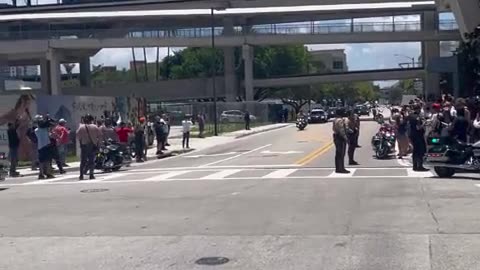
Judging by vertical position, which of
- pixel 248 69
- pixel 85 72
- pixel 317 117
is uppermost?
pixel 85 72

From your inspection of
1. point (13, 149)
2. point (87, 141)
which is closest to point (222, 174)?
point (87, 141)

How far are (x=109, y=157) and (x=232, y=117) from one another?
5098 centimetres

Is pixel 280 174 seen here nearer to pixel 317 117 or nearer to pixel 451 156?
pixel 451 156

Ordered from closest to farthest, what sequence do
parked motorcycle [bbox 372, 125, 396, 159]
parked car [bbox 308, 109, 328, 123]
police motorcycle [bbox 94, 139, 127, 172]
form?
police motorcycle [bbox 94, 139, 127, 172] < parked motorcycle [bbox 372, 125, 396, 159] < parked car [bbox 308, 109, 328, 123]

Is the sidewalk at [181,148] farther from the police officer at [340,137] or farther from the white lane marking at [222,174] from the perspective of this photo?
the police officer at [340,137]

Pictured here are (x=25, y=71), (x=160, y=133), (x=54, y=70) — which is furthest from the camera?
(x=25, y=71)

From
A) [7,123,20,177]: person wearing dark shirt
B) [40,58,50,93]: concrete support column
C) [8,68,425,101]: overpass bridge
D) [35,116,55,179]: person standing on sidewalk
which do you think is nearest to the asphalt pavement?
[35,116,55,179]: person standing on sidewalk

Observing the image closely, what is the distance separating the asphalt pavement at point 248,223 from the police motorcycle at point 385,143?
626 centimetres

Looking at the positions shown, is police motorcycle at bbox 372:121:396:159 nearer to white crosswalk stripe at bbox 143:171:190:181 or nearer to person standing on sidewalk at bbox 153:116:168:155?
white crosswalk stripe at bbox 143:171:190:181

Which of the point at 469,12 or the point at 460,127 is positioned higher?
the point at 469,12

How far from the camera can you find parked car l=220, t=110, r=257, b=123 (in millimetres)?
76750

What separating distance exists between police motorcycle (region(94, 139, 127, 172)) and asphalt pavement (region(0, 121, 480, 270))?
4.73 m

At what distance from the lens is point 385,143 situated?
94.5 feet

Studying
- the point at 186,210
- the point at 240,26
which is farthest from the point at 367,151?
the point at 240,26
